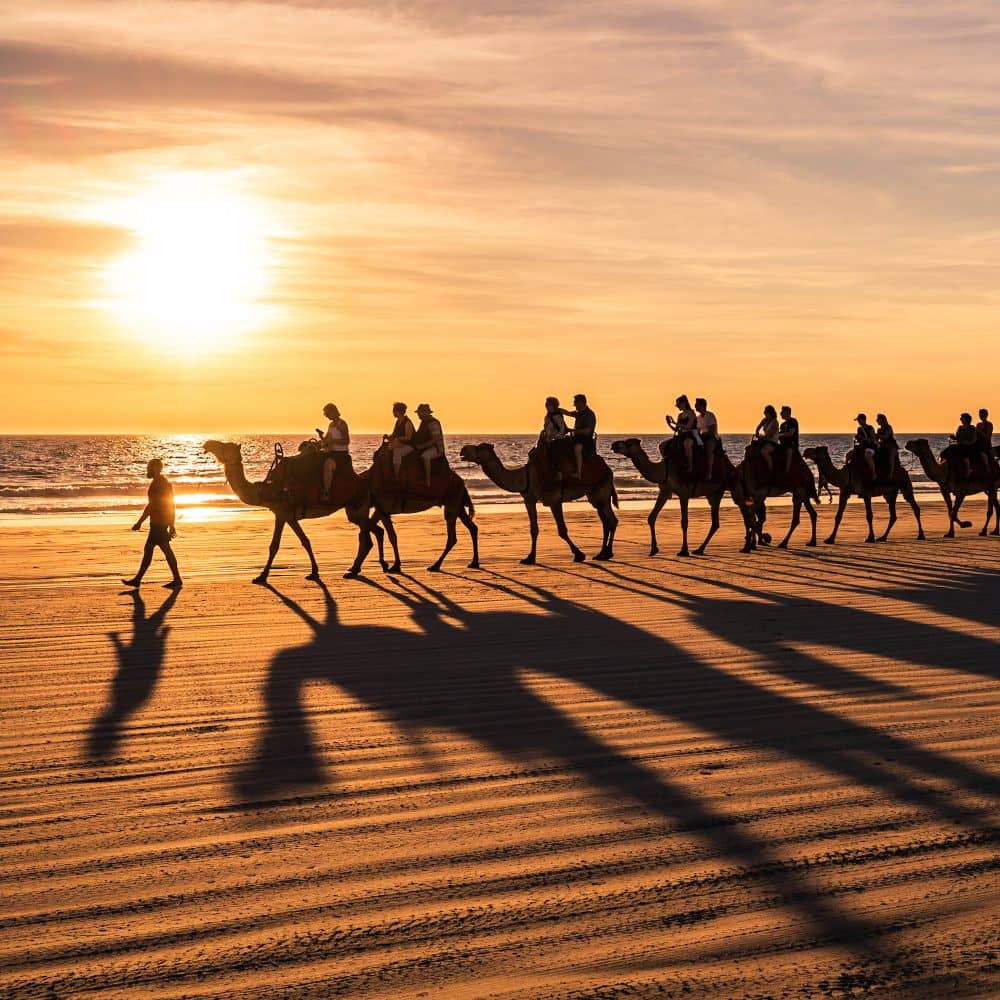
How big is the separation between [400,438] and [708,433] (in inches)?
211

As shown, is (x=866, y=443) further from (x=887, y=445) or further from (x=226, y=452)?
(x=226, y=452)

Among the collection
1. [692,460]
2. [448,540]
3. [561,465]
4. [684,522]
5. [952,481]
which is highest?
[692,460]

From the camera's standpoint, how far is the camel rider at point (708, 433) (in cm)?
2145

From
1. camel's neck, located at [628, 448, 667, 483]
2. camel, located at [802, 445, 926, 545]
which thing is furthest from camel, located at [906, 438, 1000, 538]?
camel's neck, located at [628, 448, 667, 483]

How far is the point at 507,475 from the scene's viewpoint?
69.1 ft

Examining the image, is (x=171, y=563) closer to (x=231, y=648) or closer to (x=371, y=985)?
(x=231, y=648)

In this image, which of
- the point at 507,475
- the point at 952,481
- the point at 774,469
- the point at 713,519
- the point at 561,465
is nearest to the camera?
the point at 561,465

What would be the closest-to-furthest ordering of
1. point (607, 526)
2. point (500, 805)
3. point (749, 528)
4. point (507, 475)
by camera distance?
point (500, 805) < point (507, 475) < point (607, 526) < point (749, 528)

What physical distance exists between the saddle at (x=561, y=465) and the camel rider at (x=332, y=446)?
3.29 meters

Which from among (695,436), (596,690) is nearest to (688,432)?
(695,436)

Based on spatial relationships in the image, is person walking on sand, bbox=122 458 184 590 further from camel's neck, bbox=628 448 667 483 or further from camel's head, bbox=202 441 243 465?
camel's neck, bbox=628 448 667 483

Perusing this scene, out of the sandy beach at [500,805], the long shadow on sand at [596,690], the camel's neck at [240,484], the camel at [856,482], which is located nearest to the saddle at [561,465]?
the camel's neck at [240,484]

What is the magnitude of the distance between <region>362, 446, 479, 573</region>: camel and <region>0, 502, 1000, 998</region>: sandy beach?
580 centimetres

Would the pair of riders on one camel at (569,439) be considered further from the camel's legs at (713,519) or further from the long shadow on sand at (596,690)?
the long shadow on sand at (596,690)
